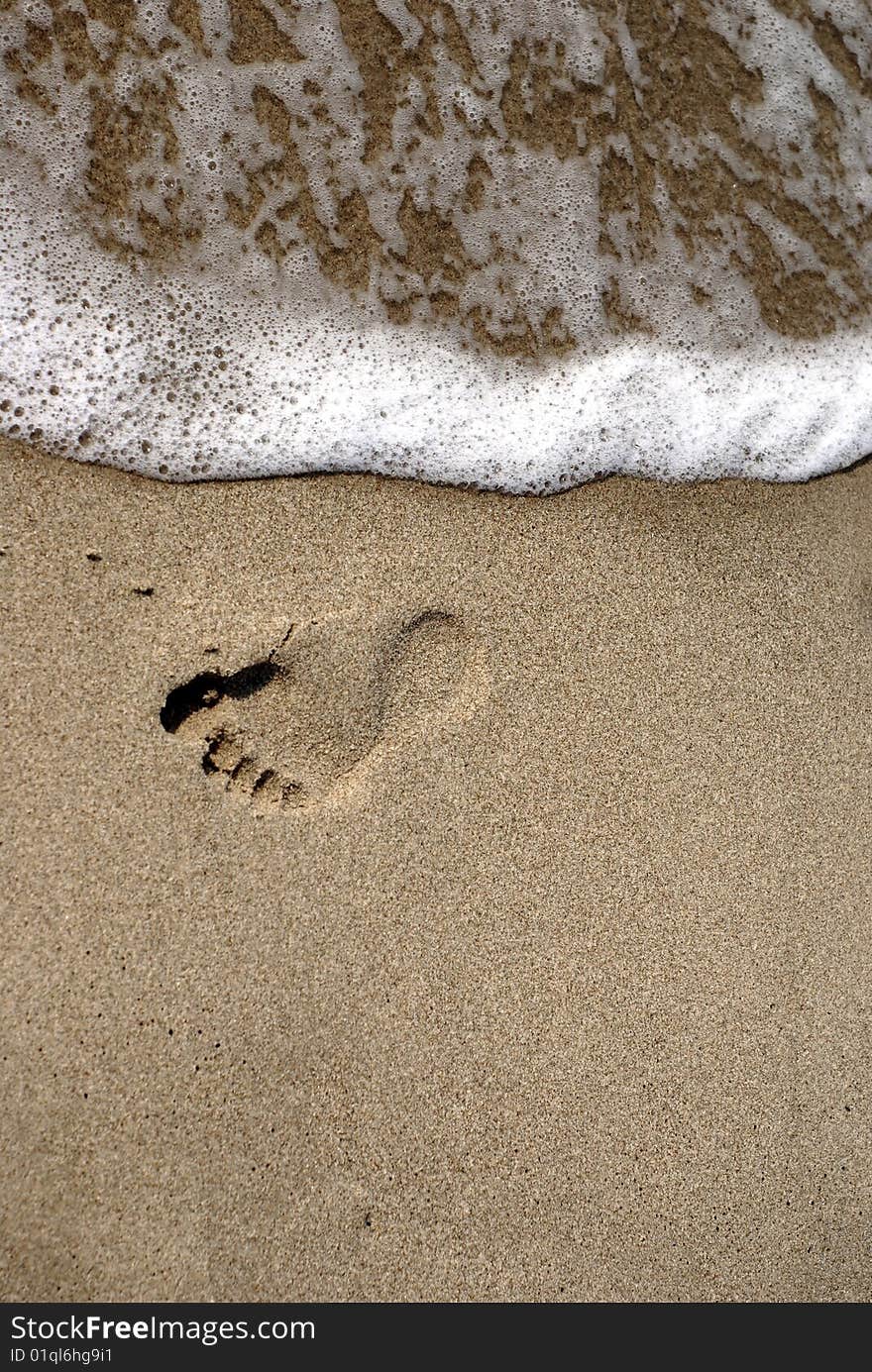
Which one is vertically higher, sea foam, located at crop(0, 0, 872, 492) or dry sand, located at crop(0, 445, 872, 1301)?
sea foam, located at crop(0, 0, 872, 492)

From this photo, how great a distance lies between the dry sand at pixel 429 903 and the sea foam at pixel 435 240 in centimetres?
19

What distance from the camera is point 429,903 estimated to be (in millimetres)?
1947

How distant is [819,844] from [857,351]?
4.71 ft

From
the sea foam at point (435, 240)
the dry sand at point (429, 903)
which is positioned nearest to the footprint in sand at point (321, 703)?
the dry sand at point (429, 903)

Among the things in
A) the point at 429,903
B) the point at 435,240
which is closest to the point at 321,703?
the point at 429,903

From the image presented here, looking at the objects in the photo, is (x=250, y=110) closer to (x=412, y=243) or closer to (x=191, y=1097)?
(x=412, y=243)

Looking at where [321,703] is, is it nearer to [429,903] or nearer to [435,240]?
[429,903]

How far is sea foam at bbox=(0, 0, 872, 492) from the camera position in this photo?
2.06 metres

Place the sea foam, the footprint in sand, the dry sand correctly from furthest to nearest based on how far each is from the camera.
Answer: the sea foam
the footprint in sand
the dry sand

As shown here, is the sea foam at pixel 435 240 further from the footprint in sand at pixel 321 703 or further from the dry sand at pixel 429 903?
the footprint in sand at pixel 321 703

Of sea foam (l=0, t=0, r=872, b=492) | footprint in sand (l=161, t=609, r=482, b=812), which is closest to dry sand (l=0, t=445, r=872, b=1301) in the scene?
footprint in sand (l=161, t=609, r=482, b=812)

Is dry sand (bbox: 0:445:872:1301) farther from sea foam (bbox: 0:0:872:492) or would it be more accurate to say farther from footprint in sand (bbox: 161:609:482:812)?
sea foam (bbox: 0:0:872:492)

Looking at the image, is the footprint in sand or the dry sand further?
the footprint in sand

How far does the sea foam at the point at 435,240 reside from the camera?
2059 mm
